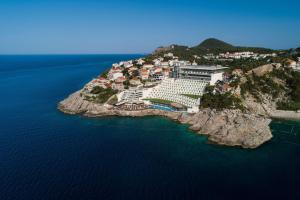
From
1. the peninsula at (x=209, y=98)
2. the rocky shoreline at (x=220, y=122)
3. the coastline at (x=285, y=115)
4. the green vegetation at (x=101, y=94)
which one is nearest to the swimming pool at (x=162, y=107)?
the peninsula at (x=209, y=98)

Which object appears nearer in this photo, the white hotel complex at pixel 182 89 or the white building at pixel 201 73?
the white hotel complex at pixel 182 89

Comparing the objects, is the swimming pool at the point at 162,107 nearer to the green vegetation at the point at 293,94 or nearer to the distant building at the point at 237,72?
the distant building at the point at 237,72

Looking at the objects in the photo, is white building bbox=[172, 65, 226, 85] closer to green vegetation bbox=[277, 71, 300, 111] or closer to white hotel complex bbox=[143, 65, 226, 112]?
white hotel complex bbox=[143, 65, 226, 112]

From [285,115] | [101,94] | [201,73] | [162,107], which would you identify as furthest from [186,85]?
[285,115]

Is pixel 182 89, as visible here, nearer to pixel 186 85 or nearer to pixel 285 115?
pixel 186 85

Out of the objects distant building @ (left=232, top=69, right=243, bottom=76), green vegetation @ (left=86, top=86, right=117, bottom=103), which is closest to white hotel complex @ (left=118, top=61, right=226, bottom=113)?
green vegetation @ (left=86, top=86, right=117, bottom=103)

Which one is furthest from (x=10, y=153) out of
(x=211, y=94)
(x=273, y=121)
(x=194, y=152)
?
(x=273, y=121)

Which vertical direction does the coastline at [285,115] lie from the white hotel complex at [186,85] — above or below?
below
